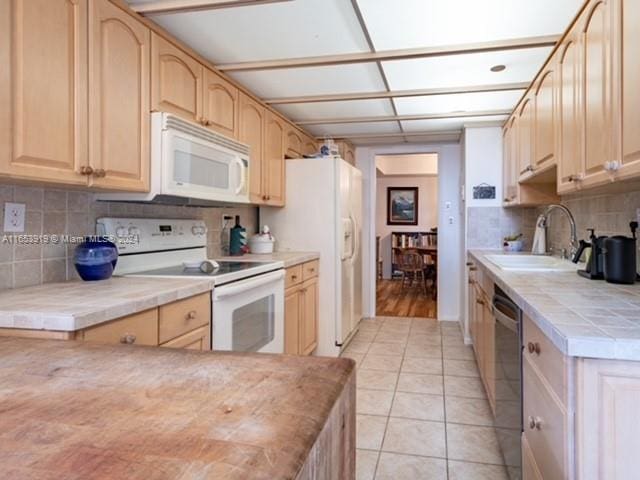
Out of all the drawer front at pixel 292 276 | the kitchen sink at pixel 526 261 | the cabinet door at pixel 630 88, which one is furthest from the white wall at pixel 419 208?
the cabinet door at pixel 630 88

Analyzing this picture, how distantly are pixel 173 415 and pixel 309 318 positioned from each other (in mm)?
2811

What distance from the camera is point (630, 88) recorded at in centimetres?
137

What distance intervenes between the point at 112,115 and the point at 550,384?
1836 mm

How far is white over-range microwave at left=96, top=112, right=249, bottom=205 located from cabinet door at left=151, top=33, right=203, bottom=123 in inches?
3.5

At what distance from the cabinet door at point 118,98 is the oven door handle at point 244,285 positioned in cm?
59

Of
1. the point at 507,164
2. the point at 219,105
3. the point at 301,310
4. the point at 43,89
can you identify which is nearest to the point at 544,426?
the point at 43,89

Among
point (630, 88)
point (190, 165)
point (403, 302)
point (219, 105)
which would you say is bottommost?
point (403, 302)

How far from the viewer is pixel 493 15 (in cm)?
188

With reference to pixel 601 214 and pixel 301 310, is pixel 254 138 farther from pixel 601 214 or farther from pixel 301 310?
pixel 601 214

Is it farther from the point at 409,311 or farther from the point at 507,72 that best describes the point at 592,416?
the point at 409,311

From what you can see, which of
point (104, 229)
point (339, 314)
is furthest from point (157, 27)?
point (339, 314)

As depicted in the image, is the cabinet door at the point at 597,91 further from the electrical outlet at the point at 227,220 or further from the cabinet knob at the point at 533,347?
the electrical outlet at the point at 227,220

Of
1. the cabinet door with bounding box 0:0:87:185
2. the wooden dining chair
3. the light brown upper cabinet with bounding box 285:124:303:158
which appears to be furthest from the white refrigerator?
the wooden dining chair

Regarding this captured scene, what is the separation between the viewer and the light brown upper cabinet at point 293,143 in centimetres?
378
